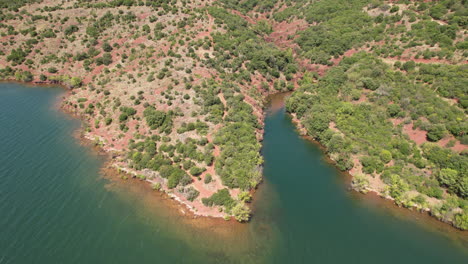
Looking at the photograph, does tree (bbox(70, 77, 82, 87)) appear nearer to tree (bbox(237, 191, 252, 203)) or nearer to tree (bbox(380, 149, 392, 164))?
tree (bbox(237, 191, 252, 203))

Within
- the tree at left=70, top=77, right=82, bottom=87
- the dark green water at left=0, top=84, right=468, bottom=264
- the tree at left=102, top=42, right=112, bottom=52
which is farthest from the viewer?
the tree at left=102, top=42, right=112, bottom=52

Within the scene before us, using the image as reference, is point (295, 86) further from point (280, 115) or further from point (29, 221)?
point (29, 221)

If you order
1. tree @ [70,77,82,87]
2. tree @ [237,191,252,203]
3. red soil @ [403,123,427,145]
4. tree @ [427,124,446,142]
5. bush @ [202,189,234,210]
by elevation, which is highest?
tree @ [427,124,446,142]

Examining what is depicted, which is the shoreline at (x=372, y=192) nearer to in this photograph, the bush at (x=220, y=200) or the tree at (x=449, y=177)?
the tree at (x=449, y=177)

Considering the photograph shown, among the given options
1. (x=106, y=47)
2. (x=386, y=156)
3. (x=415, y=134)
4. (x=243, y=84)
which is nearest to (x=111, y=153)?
(x=243, y=84)

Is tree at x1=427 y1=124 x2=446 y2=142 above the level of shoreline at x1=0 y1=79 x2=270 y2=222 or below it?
above

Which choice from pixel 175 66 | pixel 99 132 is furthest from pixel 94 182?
pixel 175 66

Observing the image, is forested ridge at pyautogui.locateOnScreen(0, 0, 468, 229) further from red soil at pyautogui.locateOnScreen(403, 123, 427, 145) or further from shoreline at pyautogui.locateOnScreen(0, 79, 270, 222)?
shoreline at pyautogui.locateOnScreen(0, 79, 270, 222)

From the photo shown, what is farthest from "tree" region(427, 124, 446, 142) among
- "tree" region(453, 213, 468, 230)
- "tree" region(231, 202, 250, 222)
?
"tree" region(231, 202, 250, 222)

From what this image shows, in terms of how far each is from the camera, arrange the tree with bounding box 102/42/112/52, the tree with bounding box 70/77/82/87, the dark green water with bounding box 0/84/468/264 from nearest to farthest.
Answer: the dark green water with bounding box 0/84/468/264, the tree with bounding box 70/77/82/87, the tree with bounding box 102/42/112/52

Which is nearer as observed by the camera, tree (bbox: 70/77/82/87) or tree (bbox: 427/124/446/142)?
tree (bbox: 427/124/446/142)
